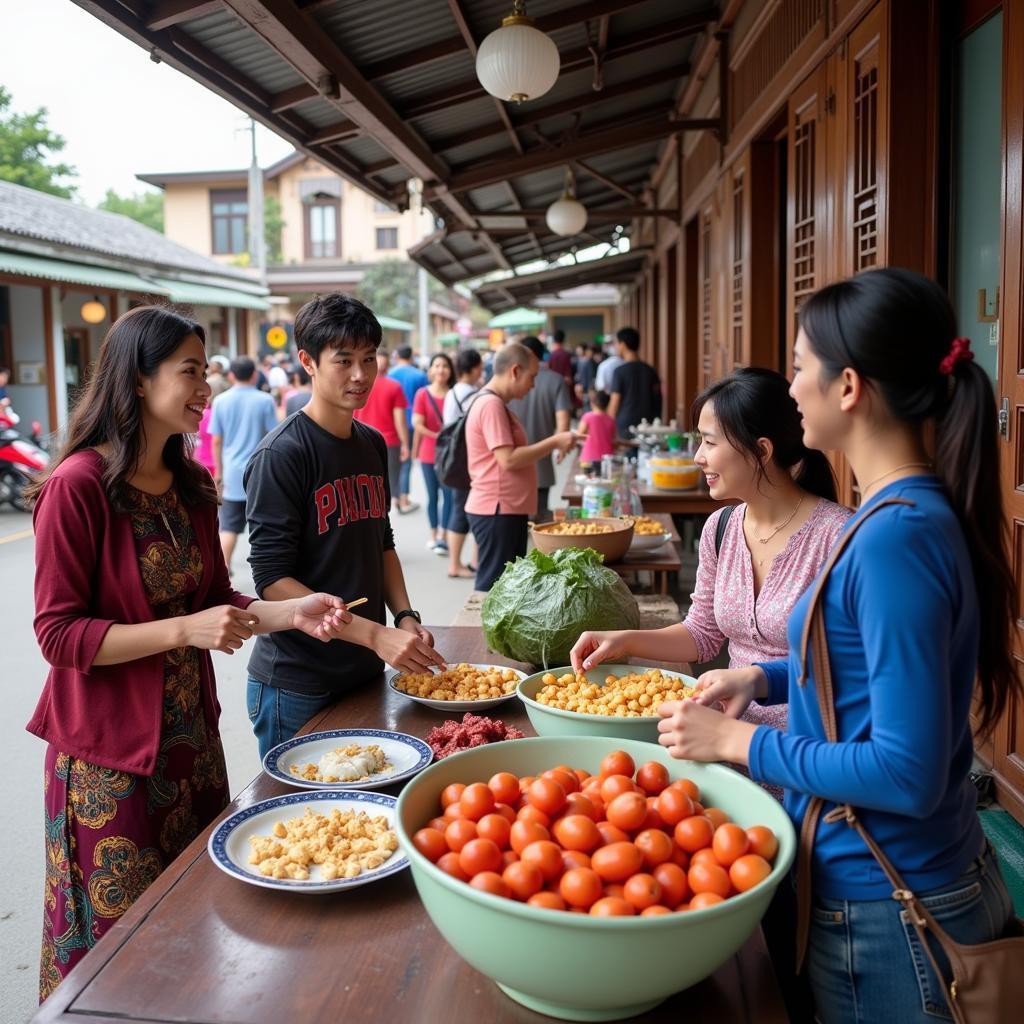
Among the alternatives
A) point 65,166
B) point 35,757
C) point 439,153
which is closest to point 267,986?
point 35,757

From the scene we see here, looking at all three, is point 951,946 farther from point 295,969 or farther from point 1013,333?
point 1013,333

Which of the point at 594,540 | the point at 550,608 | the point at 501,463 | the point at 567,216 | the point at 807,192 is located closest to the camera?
the point at 550,608

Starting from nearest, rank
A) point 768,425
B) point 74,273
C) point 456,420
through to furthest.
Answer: point 768,425 → point 456,420 → point 74,273

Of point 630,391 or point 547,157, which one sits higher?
point 547,157

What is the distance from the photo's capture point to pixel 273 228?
1470 inches

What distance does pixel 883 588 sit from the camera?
1208 mm

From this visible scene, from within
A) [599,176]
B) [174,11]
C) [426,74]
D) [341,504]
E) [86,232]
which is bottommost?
[341,504]

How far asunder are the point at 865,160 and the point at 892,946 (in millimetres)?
3761

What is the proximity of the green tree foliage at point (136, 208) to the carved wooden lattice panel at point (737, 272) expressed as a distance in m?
55.7

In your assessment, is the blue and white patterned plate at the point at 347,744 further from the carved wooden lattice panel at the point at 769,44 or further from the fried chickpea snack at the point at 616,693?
the carved wooden lattice panel at the point at 769,44

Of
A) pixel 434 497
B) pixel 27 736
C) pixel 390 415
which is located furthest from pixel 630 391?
pixel 27 736

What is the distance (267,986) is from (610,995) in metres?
0.46

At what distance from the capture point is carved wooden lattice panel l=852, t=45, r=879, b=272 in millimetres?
4098

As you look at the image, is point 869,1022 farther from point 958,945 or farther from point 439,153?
point 439,153
